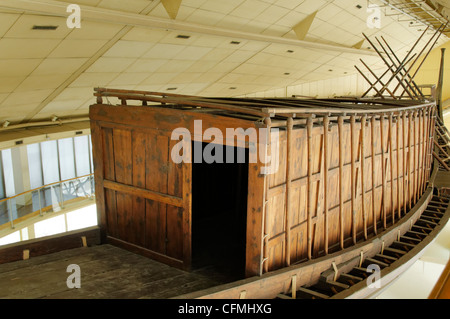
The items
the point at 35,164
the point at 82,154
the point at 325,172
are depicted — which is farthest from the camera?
the point at 82,154

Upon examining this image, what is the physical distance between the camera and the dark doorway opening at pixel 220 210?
16.2 feet

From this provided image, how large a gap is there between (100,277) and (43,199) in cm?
613

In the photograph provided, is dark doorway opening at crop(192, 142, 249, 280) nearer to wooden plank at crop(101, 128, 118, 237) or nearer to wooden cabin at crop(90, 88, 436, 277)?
wooden cabin at crop(90, 88, 436, 277)

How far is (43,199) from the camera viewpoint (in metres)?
9.36

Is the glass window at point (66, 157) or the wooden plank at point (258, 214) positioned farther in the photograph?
the glass window at point (66, 157)

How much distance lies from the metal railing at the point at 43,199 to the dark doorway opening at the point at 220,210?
465 centimetres

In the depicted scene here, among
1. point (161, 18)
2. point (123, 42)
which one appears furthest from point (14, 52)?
point (161, 18)

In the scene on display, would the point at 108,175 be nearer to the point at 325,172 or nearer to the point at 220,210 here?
the point at 220,210

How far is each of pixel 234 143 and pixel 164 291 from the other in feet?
5.69

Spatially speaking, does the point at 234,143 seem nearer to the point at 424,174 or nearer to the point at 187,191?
the point at 187,191

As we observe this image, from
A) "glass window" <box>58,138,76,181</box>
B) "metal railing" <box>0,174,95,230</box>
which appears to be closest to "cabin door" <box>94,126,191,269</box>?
"metal railing" <box>0,174,95,230</box>

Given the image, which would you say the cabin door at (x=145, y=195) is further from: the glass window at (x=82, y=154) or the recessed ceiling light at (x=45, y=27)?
the glass window at (x=82, y=154)

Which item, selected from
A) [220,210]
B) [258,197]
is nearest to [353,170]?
[258,197]

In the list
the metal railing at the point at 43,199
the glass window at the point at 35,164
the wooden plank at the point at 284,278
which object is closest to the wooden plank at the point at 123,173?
the wooden plank at the point at 284,278
